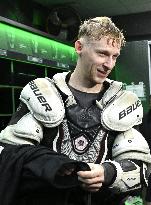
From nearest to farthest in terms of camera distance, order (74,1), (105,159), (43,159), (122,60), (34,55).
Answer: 1. (43,159)
2. (105,159)
3. (34,55)
4. (74,1)
5. (122,60)

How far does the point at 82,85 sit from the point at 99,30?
22 centimetres

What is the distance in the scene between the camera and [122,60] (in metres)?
5.61

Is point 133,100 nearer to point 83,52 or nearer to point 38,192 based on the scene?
point 83,52

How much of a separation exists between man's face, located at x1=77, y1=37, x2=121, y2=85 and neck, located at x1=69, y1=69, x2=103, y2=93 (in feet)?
0.13

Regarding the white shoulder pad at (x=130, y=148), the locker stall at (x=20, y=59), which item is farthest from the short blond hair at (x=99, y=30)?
the locker stall at (x=20, y=59)

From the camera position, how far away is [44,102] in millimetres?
1392

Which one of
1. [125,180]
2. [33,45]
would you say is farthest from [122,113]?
[33,45]

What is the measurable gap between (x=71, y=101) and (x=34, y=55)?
2567 mm

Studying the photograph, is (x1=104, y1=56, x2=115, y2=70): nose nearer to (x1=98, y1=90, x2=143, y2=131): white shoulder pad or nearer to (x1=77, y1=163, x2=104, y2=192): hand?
(x1=98, y1=90, x2=143, y2=131): white shoulder pad

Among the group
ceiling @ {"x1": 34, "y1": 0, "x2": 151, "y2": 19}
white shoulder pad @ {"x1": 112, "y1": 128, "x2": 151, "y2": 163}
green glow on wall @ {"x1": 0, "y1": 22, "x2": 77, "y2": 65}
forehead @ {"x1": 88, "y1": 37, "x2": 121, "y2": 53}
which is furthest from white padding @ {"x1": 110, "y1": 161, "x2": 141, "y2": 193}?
ceiling @ {"x1": 34, "y1": 0, "x2": 151, "y2": 19}

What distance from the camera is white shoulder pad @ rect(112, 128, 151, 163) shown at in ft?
4.33

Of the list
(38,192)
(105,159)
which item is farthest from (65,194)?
(105,159)

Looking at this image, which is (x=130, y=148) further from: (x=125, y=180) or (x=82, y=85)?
(x=82, y=85)

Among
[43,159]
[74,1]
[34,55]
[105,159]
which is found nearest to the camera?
[43,159]
